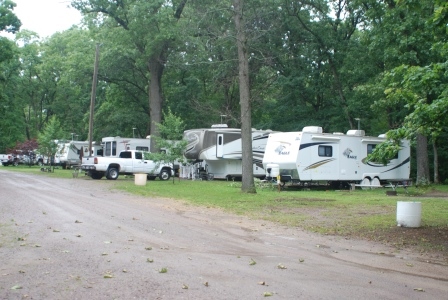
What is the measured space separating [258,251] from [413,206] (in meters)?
4.97

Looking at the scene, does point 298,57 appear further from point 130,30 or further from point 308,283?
point 308,283

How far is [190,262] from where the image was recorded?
741 cm

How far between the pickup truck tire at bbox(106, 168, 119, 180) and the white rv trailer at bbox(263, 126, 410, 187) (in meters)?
9.38

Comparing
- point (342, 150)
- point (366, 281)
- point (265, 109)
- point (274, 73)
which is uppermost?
point (274, 73)

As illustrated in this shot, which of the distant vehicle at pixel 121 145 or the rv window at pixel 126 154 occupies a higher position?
the distant vehicle at pixel 121 145

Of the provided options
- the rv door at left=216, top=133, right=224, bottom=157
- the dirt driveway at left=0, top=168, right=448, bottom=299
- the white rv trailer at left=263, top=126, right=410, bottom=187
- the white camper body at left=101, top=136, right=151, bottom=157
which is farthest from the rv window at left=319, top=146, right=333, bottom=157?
the white camper body at left=101, top=136, right=151, bottom=157

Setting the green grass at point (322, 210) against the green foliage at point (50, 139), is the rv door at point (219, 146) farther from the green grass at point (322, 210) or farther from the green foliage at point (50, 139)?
the green foliage at point (50, 139)

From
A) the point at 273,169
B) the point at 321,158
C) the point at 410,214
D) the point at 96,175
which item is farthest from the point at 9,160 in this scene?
the point at 410,214

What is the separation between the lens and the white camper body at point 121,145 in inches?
1437

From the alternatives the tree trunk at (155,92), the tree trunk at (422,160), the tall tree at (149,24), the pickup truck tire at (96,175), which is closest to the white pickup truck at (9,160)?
the tall tree at (149,24)

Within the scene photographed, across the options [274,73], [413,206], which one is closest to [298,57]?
[274,73]

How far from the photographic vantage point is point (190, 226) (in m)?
11.5

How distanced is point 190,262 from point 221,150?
23.6 meters

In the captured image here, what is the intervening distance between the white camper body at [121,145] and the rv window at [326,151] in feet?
50.2
